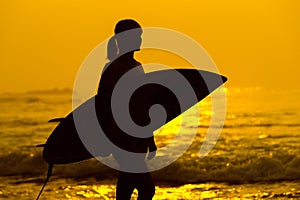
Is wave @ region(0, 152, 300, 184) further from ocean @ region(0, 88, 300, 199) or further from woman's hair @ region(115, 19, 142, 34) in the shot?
woman's hair @ region(115, 19, 142, 34)

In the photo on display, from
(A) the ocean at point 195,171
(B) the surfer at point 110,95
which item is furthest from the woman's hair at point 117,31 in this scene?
(A) the ocean at point 195,171

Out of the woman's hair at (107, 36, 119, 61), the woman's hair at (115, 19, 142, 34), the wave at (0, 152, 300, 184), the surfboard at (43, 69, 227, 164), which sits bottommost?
the wave at (0, 152, 300, 184)

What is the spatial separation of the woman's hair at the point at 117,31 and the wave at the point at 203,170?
9.68 metres

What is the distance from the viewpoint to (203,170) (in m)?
16.6

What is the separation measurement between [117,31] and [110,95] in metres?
0.54

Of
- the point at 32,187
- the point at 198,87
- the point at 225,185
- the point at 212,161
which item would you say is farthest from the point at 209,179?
the point at 198,87

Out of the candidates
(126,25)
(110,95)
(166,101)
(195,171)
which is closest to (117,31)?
(126,25)

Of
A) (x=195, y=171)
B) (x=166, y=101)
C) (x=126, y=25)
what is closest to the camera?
(x=126, y=25)

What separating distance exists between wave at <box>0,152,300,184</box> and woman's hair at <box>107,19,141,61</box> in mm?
9681

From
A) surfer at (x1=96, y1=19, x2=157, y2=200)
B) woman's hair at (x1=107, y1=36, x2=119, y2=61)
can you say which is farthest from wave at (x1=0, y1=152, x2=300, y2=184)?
woman's hair at (x1=107, y1=36, x2=119, y2=61)

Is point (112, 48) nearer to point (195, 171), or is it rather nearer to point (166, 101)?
point (166, 101)

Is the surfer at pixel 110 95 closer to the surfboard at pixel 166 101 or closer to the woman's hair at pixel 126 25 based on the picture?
the woman's hair at pixel 126 25

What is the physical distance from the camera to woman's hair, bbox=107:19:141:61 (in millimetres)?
5637

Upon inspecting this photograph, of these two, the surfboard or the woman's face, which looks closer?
the woman's face
